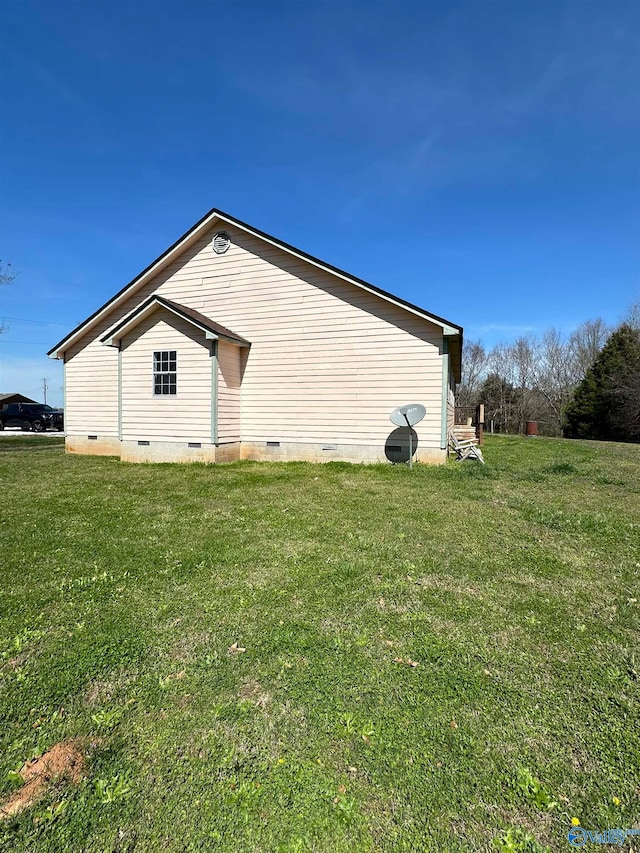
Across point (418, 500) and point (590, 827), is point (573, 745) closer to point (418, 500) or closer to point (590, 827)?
point (590, 827)

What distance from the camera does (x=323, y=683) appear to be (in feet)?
8.26

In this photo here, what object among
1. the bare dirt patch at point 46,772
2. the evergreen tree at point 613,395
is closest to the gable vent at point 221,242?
the bare dirt patch at point 46,772

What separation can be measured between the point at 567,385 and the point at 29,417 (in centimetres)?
4700

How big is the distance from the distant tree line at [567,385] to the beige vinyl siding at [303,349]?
74.8ft

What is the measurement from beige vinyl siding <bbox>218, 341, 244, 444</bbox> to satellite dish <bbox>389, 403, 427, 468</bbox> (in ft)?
15.3

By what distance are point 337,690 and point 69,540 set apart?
13.7ft

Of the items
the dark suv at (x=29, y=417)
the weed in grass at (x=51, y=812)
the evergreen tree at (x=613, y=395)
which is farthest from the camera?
the dark suv at (x=29, y=417)

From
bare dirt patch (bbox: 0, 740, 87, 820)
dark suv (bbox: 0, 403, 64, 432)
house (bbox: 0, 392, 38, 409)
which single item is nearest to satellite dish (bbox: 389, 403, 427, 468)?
bare dirt patch (bbox: 0, 740, 87, 820)

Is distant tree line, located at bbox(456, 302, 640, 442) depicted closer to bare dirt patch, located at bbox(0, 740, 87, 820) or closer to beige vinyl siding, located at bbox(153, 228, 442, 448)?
beige vinyl siding, located at bbox(153, 228, 442, 448)

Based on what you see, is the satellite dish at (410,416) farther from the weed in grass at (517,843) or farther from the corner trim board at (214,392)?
the weed in grass at (517,843)

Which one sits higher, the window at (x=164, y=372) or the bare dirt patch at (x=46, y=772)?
the window at (x=164, y=372)

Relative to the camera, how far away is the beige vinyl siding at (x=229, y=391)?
36.9ft

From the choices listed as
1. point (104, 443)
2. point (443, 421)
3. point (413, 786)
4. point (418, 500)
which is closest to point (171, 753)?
point (413, 786)

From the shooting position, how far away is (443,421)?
406 inches
